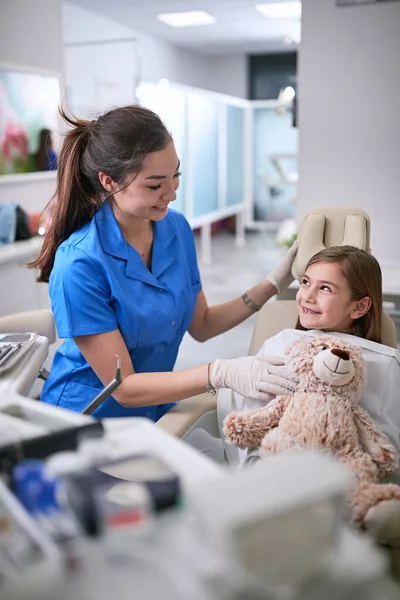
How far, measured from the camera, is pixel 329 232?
173 cm

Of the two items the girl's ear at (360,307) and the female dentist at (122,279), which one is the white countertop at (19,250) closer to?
the female dentist at (122,279)

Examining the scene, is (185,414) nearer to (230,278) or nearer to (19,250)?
(19,250)

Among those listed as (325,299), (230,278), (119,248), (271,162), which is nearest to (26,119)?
(230,278)

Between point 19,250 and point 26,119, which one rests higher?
point 26,119

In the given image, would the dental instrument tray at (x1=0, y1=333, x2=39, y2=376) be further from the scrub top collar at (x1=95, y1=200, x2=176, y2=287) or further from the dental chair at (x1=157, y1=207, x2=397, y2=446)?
the dental chair at (x1=157, y1=207, x2=397, y2=446)

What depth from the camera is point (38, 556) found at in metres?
0.54

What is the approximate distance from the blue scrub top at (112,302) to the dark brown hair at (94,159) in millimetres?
54

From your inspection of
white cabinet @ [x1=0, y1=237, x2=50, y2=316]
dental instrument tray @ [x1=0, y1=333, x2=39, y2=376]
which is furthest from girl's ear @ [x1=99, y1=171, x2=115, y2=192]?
white cabinet @ [x1=0, y1=237, x2=50, y2=316]

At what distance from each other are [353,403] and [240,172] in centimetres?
656

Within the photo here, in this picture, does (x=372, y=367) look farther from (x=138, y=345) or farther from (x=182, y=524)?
(x=182, y=524)

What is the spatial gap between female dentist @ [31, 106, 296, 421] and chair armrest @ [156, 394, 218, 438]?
43 millimetres

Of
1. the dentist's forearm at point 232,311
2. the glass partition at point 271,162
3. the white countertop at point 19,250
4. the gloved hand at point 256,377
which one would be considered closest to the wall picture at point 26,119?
the white countertop at point 19,250

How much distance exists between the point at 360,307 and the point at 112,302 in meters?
0.57

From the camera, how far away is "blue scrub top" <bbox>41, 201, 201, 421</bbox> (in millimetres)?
1360
